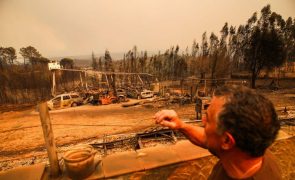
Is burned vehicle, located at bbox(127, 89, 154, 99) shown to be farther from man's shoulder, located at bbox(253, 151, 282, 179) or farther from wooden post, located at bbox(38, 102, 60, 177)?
man's shoulder, located at bbox(253, 151, 282, 179)

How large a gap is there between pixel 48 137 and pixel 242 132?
3.53 meters

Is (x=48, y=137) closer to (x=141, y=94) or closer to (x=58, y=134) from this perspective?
(x=58, y=134)

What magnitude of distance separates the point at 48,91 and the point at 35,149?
22.1 m

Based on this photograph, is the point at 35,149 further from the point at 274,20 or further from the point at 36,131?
the point at 274,20

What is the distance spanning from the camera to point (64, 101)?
58.5ft

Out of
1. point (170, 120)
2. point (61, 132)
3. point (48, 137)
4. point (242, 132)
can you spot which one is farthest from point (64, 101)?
point (242, 132)

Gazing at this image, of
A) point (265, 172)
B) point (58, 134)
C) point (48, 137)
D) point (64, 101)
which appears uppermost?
point (265, 172)

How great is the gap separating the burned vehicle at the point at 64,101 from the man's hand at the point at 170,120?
1823 centimetres

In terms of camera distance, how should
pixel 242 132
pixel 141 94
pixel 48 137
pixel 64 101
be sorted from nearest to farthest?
1. pixel 242 132
2. pixel 48 137
3. pixel 64 101
4. pixel 141 94

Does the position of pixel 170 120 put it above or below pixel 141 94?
above


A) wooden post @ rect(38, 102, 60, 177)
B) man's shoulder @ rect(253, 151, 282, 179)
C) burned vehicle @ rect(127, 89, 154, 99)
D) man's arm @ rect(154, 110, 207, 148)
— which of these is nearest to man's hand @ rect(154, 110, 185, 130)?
man's arm @ rect(154, 110, 207, 148)

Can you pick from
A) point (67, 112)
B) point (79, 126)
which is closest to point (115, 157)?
point (79, 126)

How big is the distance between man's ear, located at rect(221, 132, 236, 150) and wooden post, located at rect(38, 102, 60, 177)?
10.6 ft

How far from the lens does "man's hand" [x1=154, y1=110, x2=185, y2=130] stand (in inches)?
52.7
